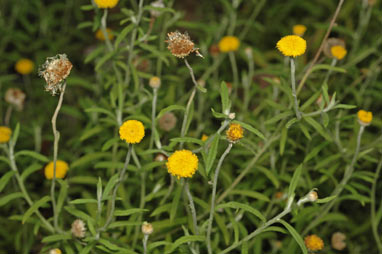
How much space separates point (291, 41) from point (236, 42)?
3.20 ft

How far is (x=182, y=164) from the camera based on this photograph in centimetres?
140

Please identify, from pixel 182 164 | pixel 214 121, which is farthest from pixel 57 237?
pixel 214 121

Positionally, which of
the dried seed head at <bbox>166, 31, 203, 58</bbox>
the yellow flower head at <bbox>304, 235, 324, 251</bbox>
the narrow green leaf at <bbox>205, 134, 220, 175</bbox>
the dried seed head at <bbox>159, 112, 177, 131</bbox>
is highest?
the dried seed head at <bbox>166, 31, 203, 58</bbox>

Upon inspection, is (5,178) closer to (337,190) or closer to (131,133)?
(131,133)

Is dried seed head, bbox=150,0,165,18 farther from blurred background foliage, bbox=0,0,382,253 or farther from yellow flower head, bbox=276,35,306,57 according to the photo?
yellow flower head, bbox=276,35,306,57

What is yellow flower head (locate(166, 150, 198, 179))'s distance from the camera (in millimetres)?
1392

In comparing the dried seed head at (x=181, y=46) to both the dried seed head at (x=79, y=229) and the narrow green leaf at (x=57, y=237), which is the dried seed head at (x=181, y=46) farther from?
the narrow green leaf at (x=57, y=237)

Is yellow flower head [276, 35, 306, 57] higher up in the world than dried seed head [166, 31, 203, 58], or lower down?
higher up

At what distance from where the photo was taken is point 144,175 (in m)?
1.94

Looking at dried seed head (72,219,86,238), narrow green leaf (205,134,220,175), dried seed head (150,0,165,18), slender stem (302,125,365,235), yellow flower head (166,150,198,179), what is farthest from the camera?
dried seed head (150,0,165,18)

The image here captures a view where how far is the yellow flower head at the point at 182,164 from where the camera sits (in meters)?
1.39

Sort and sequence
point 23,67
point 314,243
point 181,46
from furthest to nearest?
1. point 23,67
2. point 314,243
3. point 181,46

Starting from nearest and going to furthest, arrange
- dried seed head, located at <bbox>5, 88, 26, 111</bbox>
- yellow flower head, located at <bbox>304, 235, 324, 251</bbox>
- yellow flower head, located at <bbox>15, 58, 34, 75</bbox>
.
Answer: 1. yellow flower head, located at <bbox>304, 235, 324, 251</bbox>
2. dried seed head, located at <bbox>5, 88, 26, 111</bbox>
3. yellow flower head, located at <bbox>15, 58, 34, 75</bbox>

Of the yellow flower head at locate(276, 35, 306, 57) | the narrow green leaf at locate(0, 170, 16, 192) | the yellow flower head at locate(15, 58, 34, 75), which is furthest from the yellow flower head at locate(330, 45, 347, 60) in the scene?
the yellow flower head at locate(15, 58, 34, 75)
